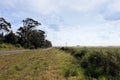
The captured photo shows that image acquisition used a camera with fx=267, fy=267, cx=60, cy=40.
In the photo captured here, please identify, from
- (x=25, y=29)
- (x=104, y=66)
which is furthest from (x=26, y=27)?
(x=104, y=66)

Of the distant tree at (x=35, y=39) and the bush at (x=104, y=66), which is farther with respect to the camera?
the distant tree at (x=35, y=39)

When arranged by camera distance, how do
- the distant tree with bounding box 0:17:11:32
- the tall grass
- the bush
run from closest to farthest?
the tall grass, the bush, the distant tree with bounding box 0:17:11:32

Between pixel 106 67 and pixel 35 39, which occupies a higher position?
pixel 35 39

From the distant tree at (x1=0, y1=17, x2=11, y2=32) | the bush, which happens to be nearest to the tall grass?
the bush

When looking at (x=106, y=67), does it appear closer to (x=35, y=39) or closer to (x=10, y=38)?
(x=10, y=38)

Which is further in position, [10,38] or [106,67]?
[10,38]

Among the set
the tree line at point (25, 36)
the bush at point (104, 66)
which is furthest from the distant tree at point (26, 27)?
the bush at point (104, 66)

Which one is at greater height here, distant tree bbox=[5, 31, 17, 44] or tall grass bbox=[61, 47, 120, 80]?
distant tree bbox=[5, 31, 17, 44]

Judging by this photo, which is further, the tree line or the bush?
the tree line

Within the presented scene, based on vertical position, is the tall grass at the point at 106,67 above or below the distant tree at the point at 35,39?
below

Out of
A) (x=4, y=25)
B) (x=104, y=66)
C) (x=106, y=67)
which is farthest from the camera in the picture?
(x=4, y=25)

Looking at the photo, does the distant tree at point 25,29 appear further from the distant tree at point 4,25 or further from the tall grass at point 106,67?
the tall grass at point 106,67

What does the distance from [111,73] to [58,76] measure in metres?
3.90

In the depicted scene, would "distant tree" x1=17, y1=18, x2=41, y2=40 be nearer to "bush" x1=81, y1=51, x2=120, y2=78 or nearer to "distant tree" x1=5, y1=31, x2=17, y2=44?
"distant tree" x1=5, y1=31, x2=17, y2=44
